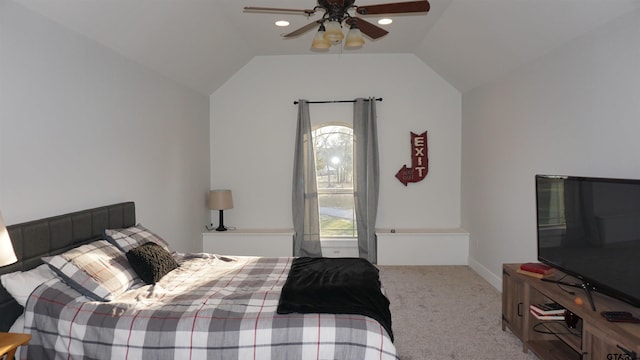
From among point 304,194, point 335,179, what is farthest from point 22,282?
point 335,179

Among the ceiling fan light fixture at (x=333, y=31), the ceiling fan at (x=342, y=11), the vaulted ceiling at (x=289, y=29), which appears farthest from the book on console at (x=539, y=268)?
the ceiling fan light fixture at (x=333, y=31)

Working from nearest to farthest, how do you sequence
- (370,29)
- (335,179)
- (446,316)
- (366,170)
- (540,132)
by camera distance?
1. (370,29)
2. (540,132)
3. (446,316)
4. (366,170)
5. (335,179)

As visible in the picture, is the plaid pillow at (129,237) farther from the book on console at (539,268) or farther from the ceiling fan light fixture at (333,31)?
the book on console at (539,268)

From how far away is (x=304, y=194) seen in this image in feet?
18.4

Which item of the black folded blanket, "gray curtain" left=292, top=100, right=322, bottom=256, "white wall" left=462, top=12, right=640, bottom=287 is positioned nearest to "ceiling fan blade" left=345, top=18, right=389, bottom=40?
"white wall" left=462, top=12, right=640, bottom=287

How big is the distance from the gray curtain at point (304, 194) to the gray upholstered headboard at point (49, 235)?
274 centimetres

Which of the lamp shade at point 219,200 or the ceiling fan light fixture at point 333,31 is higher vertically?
the ceiling fan light fixture at point 333,31

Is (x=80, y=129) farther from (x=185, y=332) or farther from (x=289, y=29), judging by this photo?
(x=289, y=29)

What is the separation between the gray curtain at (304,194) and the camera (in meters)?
5.57

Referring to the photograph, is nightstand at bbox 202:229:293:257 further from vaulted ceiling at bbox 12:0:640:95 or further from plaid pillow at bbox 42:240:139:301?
plaid pillow at bbox 42:240:139:301

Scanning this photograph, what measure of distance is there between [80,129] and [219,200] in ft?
8.57

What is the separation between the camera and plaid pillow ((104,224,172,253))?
283 centimetres

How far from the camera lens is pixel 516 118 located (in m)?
3.99

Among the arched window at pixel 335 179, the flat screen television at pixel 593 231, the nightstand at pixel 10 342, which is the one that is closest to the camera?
the nightstand at pixel 10 342
